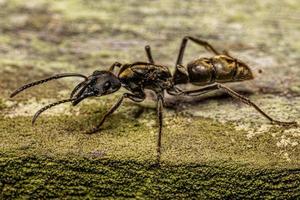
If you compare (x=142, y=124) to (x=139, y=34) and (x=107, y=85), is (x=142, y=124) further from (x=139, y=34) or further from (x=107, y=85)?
(x=139, y=34)

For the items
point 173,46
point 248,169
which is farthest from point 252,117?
point 173,46

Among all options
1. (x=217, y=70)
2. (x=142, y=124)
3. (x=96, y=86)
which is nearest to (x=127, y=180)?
(x=142, y=124)

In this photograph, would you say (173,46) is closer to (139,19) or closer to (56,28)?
(139,19)

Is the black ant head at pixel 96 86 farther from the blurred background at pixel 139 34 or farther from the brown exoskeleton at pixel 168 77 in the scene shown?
the blurred background at pixel 139 34

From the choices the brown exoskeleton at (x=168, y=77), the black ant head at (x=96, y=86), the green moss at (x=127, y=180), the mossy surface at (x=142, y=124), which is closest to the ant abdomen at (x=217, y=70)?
the brown exoskeleton at (x=168, y=77)

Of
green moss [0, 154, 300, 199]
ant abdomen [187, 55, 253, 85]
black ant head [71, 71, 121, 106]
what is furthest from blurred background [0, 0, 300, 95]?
green moss [0, 154, 300, 199]
